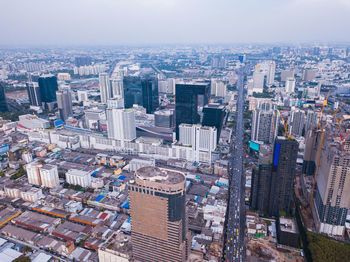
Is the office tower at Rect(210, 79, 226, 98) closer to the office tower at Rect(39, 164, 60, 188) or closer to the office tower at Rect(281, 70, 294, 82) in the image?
the office tower at Rect(281, 70, 294, 82)

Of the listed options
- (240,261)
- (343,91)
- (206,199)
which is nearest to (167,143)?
(206,199)

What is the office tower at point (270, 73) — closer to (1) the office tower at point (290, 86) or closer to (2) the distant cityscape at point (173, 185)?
(1) the office tower at point (290, 86)

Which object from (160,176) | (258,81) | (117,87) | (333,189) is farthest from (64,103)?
(258,81)

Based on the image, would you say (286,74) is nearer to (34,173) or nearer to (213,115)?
(213,115)

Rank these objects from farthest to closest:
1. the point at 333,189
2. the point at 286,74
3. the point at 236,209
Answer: the point at 286,74 → the point at 236,209 → the point at 333,189

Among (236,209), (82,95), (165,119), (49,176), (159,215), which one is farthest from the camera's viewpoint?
(82,95)

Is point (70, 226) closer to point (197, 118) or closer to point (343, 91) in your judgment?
point (197, 118)

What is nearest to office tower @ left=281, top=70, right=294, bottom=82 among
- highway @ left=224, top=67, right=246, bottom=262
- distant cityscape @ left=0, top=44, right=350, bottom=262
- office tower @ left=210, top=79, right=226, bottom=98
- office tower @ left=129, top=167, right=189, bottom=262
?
distant cityscape @ left=0, top=44, right=350, bottom=262
